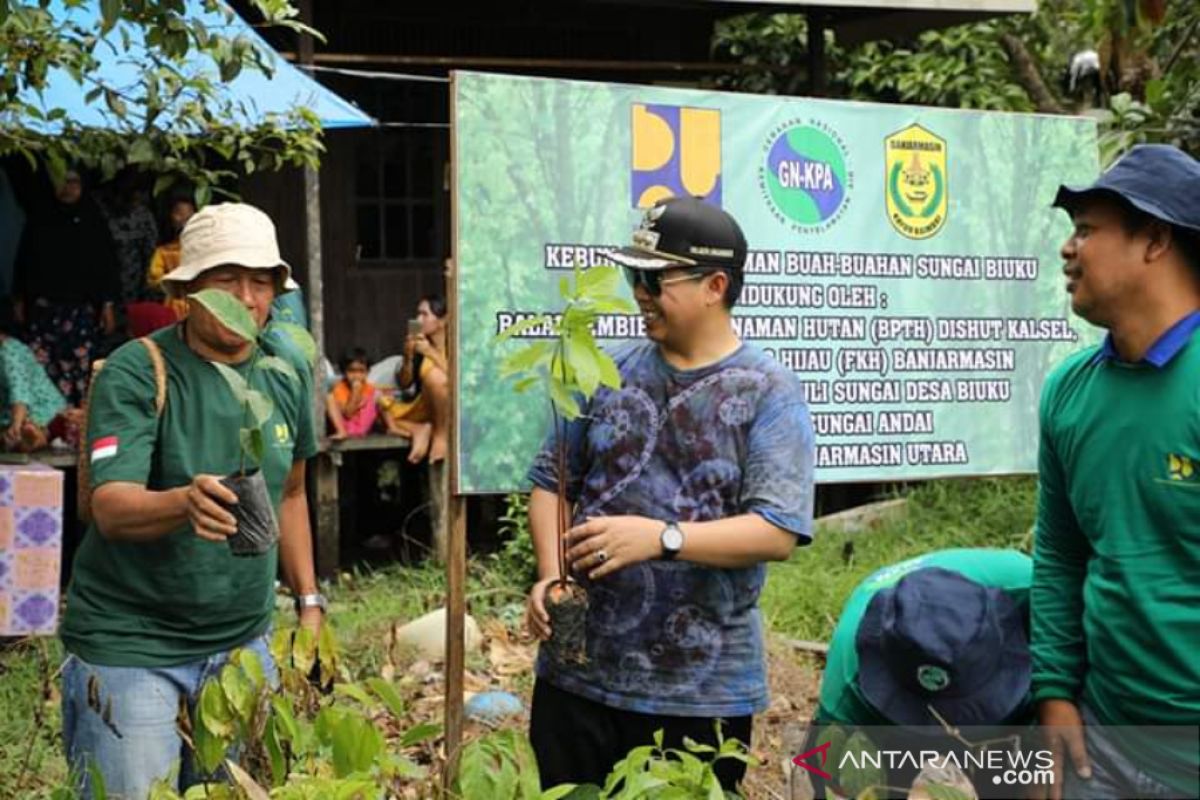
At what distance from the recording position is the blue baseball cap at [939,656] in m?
2.77

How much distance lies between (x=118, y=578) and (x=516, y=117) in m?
1.71

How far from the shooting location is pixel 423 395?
899 cm

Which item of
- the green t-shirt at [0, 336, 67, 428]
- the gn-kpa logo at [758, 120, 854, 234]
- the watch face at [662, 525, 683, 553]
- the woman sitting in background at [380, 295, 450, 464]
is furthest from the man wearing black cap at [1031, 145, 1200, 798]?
the green t-shirt at [0, 336, 67, 428]

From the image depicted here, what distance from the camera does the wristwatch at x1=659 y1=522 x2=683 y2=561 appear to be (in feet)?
10.1

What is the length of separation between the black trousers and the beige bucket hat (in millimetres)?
1047

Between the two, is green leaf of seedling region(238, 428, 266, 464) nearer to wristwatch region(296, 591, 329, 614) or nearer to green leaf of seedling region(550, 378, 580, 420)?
green leaf of seedling region(550, 378, 580, 420)

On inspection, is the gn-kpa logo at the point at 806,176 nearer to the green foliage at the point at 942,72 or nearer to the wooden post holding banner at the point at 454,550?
the wooden post holding banner at the point at 454,550

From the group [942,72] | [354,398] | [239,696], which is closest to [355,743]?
[239,696]

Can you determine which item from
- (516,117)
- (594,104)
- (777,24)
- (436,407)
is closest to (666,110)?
(594,104)

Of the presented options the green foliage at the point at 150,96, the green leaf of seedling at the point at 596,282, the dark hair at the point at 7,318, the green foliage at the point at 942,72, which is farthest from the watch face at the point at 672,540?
the green foliage at the point at 942,72

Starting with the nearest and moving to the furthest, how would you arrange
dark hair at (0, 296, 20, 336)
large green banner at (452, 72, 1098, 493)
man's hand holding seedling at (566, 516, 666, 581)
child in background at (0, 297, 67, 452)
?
man's hand holding seedling at (566, 516, 666, 581)
large green banner at (452, 72, 1098, 493)
child in background at (0, 297, 67, 452)
dark hair at (0, 296, 20, 336)

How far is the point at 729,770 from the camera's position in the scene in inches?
128

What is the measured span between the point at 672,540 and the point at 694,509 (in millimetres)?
150

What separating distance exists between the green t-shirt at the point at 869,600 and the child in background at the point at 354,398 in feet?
19.6
